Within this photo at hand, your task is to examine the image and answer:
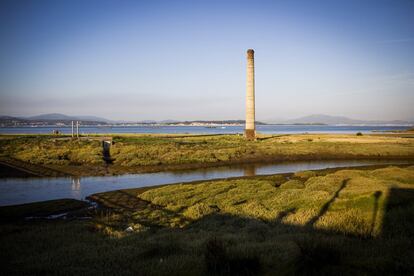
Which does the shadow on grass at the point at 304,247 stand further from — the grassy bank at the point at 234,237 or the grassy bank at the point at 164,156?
the grassy bank at the point at 164,156

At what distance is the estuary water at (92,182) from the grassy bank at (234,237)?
491 cm

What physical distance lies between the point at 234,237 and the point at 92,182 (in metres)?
18.2

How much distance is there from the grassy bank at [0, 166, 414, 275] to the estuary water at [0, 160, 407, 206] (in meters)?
4.91

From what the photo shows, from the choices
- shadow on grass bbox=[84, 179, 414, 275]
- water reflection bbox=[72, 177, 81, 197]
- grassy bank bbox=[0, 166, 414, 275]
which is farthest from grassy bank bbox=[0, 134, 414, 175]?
shadow on grass bbox=[84, 179, 414, 275]

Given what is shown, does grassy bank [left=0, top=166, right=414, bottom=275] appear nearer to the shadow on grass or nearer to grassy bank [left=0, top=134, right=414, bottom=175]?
the shadow on grass

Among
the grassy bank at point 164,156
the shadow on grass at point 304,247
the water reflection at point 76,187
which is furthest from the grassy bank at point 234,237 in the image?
the grassy bank at point 164,156

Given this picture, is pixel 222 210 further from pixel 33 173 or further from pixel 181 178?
pixel 33 173

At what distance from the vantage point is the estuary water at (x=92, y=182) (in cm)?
2006

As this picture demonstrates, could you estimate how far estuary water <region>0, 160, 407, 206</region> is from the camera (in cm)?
2006

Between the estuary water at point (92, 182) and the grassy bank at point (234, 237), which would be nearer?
the grassy bank at point (234, 237)

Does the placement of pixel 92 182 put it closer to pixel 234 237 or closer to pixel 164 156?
pixel 164 156

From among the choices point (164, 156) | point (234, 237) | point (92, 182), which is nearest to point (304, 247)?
point (234, 237)

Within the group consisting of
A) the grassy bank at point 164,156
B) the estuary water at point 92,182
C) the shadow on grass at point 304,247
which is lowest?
the estuary water at point 92,182

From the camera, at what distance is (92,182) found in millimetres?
24953
